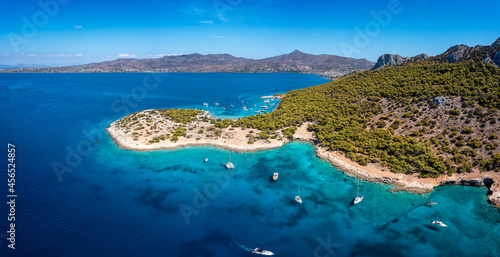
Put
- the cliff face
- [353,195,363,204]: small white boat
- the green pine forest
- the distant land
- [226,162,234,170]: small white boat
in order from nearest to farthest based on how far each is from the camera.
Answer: [353,195,363,204]: small white boat
the distant land
the green pine forest
[226,162,234,170]: small white boat
the cliff face

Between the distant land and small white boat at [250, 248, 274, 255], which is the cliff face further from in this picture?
small white boat at [250, 248, 274, 255]

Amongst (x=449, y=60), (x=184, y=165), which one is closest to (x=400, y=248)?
(x=184, y=165)

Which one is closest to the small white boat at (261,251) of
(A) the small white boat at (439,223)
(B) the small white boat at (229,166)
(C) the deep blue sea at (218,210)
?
(C) the deep blue sea at (218,210)

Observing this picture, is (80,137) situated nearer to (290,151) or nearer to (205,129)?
(205,129)

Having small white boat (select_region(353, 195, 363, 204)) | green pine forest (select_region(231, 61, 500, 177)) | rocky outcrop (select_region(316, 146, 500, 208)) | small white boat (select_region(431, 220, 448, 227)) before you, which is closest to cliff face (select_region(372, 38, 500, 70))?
green pine forest (select_region(231, 61, 500, 177))

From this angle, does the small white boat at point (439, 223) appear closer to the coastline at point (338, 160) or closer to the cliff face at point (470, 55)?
the coastline at point (338, 160)
